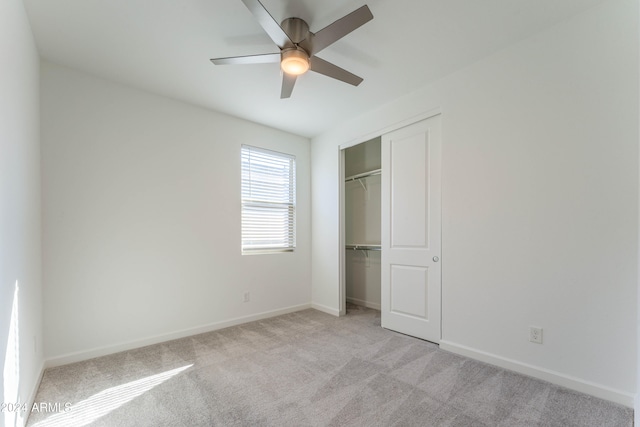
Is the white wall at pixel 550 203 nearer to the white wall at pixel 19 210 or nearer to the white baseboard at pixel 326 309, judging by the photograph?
the white baseboard at pixel 326 309

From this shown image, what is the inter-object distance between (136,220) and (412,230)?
2.86 m

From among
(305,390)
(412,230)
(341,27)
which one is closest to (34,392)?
(305,390)

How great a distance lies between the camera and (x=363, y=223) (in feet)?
15.3

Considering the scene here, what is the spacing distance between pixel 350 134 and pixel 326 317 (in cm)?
245

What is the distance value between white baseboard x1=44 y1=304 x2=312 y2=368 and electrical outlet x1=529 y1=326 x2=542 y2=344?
280cm

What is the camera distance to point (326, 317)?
3889mm

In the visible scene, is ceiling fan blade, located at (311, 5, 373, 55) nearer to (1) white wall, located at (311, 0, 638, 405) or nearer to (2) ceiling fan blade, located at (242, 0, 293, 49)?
(2) ceiling fan blade, located at (242, 0, 293, 49)

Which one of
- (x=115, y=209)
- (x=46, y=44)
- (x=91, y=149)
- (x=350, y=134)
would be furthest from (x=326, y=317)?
(x=46, y=44)

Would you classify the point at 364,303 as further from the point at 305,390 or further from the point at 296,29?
the point at 296,29

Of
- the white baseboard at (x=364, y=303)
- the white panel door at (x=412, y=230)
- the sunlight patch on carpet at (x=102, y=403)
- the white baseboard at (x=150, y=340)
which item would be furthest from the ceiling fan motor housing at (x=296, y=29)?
the white baseboard at (x=364, y=303)

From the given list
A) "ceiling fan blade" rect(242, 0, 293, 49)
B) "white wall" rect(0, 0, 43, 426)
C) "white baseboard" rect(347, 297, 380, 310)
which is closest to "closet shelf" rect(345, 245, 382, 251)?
"white baseboard" rect(347, 297, 380, 310)

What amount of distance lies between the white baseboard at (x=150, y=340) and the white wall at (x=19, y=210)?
0.21 meters

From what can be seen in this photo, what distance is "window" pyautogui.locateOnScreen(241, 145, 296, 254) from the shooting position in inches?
151

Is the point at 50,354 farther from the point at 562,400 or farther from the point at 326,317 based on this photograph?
the point at 562,400
